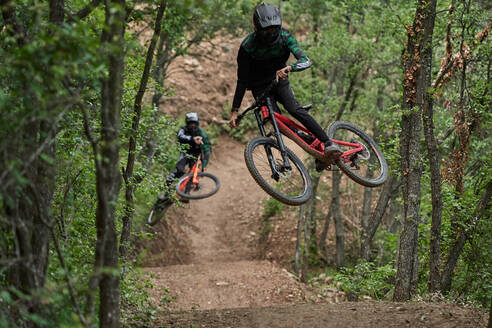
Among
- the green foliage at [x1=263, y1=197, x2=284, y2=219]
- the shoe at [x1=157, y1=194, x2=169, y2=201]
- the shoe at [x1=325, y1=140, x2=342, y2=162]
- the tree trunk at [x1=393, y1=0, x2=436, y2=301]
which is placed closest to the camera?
the shoe at [x1=325, y1=140, x2=342, y2=162]

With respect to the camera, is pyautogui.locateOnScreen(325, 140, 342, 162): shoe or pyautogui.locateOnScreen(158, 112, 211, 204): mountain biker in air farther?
pyautogui.locateOnScreen(158, 112, 211, 204): mountain biker in air

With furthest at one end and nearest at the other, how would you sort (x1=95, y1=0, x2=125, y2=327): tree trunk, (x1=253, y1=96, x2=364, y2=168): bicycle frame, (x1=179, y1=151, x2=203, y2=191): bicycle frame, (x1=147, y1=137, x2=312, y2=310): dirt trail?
(x1=147, y1=137, x2=312, y2=310): dirt trail → (x1=179, y1=151, x2=203, y2=191): bicycle frame → (x1=253, y1=96, x2=364, y2=168): bicycle frame → (x1=95, y1=0, x2=125, y2=327): tree trunk

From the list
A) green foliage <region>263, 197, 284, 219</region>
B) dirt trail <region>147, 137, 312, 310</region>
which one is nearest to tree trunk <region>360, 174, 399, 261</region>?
dirt trail <region>147, 137, 312, 310</region>

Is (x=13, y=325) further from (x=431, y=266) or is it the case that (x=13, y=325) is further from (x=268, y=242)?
(x=268, y=242)

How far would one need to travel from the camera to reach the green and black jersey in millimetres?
6965

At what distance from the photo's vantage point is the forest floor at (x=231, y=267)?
259 inches

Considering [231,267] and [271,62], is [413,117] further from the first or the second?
[231,267]

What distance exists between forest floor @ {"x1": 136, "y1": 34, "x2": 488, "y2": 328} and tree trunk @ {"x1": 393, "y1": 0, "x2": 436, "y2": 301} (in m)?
1.21

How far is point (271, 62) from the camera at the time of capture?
7.25 m

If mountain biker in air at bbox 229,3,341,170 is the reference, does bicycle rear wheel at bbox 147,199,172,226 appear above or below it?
below

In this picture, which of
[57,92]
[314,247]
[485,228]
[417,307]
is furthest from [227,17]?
[57,92]

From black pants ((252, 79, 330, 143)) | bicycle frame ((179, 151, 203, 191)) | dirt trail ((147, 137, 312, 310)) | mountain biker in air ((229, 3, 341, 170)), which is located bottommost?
dirt trail ((147, 137, 312, 310))

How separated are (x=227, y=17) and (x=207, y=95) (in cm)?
871

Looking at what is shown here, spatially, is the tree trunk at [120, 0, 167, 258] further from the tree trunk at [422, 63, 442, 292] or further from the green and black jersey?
the tree trunk at [422, 63, 442, 292]
